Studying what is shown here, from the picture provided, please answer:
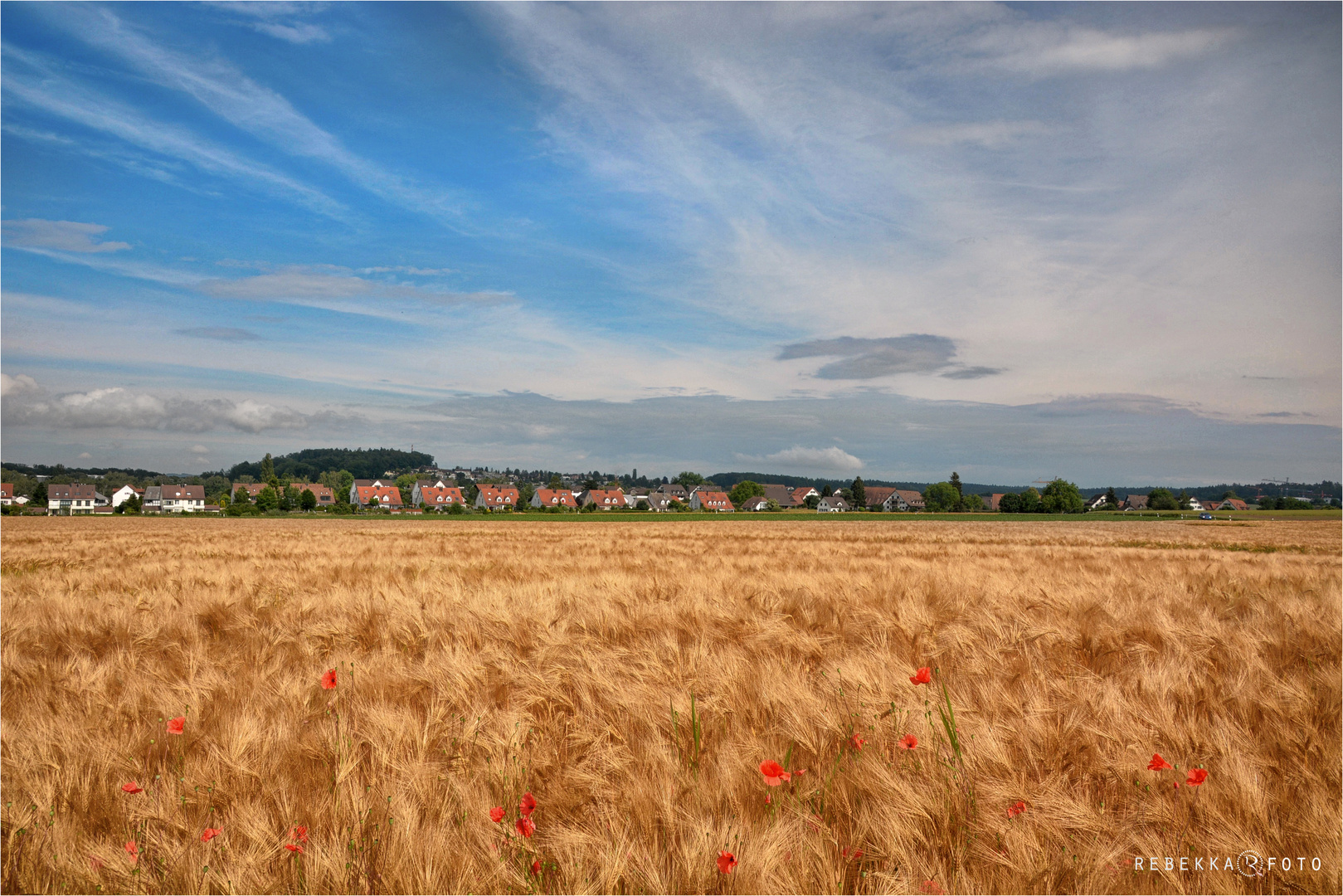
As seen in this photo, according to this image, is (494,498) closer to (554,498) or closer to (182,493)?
(554,498)

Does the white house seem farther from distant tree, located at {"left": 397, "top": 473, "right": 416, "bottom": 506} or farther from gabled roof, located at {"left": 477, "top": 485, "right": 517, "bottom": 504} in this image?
gabled roof, located at {"left": 477, "top": 485, "right": 517, "bottom": 504}

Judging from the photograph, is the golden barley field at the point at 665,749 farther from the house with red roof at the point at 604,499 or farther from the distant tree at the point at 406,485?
the distant tree at the point at 406,485

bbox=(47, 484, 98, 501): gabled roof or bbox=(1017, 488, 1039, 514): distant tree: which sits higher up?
bbox=(1017, 488, 1039, 514): distant tree

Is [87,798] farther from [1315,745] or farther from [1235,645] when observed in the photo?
[1235,645]

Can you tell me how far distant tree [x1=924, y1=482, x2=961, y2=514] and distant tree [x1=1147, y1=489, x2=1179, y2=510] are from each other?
33.1 meters

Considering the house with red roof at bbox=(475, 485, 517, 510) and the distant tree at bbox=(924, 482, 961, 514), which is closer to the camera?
the distant tree at bbox=(924, 482, 961, 514)

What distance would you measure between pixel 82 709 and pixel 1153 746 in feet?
17.2

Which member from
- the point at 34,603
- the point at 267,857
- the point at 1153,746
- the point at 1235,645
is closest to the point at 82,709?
the point at 267,857

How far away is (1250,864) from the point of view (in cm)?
198

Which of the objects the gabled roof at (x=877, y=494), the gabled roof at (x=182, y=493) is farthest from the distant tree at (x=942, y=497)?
the gabled roof at (x=182, y=493)

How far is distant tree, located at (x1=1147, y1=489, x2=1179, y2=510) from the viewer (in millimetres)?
117312

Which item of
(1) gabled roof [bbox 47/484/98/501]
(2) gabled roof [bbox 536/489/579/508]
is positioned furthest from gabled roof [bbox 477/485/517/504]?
(1) gabled roof [bbox 47/484/98/501]

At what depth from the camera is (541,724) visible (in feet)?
10.6

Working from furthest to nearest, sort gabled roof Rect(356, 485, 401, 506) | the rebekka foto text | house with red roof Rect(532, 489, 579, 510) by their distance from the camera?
house with red roof Rect(532, 489, 579, 510) < gabled roof Rect(356, 485, 401, 506) < the rebekka foto text
